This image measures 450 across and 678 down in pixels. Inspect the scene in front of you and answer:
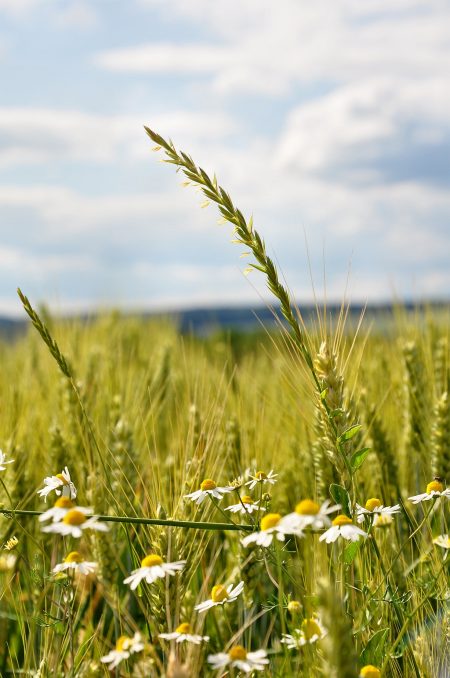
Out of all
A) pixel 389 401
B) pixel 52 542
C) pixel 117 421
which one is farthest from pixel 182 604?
pixel 389 401

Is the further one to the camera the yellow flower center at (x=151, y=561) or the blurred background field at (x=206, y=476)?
the blurred background field at (x=206, y=476)

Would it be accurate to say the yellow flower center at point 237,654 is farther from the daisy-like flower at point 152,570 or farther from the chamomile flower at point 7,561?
the chamomile flower at point 7,561

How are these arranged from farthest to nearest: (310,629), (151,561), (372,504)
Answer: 1. (372,504)
2. (151,561)
3. (310,629)

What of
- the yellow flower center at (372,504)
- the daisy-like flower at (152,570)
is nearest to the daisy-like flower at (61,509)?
the daisy-like flower at (152,570)

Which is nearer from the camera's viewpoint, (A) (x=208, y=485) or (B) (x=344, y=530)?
(B) (x=344, y=530)

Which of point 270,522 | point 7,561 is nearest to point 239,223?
point 270,522

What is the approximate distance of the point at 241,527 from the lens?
5.24 ft

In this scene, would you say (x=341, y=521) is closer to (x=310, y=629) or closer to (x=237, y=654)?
(x=310, y=629)

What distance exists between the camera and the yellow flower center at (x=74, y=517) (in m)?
1.35

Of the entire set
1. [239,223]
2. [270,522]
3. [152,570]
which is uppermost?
[239,223]

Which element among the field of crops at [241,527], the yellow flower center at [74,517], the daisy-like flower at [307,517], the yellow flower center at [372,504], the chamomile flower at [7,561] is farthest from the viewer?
the chamomile flower at [7,561]

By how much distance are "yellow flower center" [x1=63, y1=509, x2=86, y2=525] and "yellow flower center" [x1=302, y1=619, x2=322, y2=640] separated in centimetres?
42

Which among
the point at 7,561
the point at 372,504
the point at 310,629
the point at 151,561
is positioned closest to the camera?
the point at 310,629

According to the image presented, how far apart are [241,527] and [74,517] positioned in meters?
0.39
